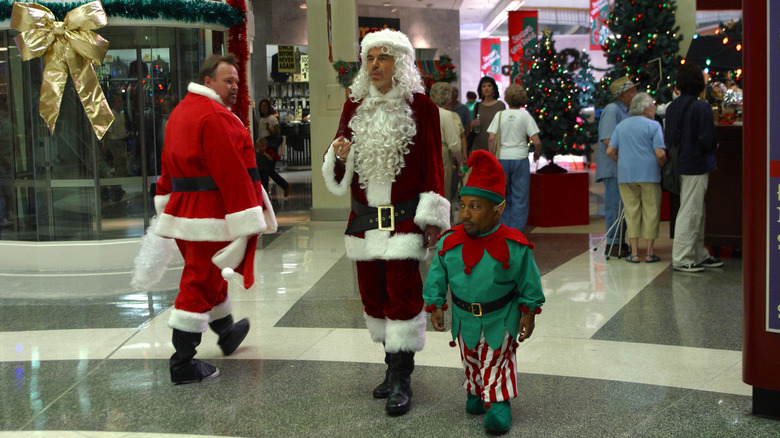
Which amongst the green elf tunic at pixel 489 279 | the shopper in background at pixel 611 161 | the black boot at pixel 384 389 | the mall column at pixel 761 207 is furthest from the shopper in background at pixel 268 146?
the mall column at pixel 761 207

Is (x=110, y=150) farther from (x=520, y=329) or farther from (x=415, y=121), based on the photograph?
(x=520, y=329)

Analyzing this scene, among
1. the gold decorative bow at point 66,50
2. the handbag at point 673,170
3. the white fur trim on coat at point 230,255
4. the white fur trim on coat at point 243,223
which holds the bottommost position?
the white fur trim on coat at point 230,255

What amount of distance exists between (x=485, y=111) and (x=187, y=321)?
5.53 m

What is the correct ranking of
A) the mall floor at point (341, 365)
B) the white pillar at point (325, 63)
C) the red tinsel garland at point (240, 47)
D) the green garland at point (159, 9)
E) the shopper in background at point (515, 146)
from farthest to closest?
1. the white pillar at point (325, 63)
2. the shopper in background at point (515, 146)
3. the red tinsel garland at point (240, 47)
4. the green garland at point (159, 9)
5. the mall floor at point (341, 365)

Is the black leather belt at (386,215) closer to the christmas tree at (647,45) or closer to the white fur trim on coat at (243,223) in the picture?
the white fur trim on coat at (243,223)

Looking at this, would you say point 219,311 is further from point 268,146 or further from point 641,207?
point 268,146

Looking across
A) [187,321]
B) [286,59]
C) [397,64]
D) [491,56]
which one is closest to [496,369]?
[397,64]

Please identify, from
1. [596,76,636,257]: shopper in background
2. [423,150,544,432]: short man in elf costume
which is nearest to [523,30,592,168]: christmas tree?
→ [596,76,636,257]: shopper in background

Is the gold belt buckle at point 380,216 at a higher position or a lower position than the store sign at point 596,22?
lower

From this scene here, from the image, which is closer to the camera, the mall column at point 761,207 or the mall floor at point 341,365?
the mall column at point 761,207

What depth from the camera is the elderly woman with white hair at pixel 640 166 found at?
7.25 meters

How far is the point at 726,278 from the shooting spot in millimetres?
6758

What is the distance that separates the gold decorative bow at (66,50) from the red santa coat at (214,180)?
10.3 feet

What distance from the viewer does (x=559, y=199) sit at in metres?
9.95
